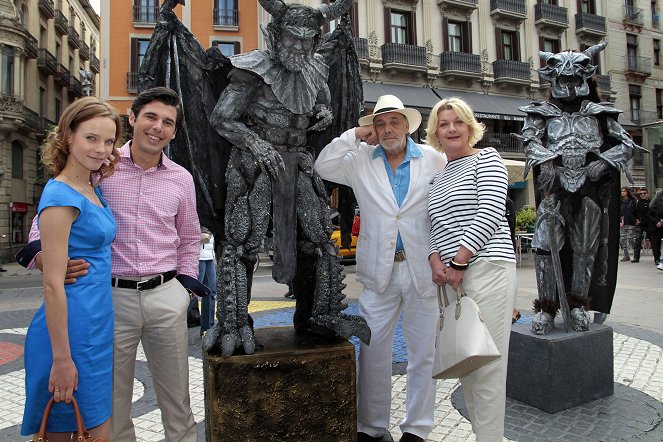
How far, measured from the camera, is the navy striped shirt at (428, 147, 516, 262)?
241 cm

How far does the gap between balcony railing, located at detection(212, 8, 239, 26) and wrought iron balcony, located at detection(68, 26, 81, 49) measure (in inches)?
355

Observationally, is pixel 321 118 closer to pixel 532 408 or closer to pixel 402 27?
pixel 532 408

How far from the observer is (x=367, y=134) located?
9.63 ft

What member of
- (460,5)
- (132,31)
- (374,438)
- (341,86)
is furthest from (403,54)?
(374,438)

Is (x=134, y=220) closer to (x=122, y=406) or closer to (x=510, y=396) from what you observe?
(x=122, y=406)

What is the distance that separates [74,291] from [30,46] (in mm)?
21668

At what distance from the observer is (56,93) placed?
23938 millimetres

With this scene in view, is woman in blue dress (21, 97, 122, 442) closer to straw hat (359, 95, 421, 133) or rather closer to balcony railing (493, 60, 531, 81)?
straw hat (359, 95, 421, 133)

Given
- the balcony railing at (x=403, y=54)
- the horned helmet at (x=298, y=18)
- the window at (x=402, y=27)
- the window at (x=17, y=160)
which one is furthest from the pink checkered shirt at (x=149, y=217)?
the window at (x=17, y=160)

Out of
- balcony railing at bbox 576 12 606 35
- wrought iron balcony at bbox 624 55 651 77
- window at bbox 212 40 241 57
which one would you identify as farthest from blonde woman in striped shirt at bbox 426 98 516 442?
wrought iron balcony at bbox 624 55 651 77

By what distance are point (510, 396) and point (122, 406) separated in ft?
8.66

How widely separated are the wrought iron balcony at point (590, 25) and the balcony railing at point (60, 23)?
78.3 ft

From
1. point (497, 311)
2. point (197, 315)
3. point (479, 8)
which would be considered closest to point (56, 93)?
point (479, 8)

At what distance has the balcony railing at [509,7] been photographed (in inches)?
834
